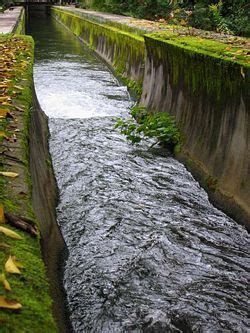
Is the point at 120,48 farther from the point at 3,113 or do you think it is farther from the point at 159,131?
the point at 3,113

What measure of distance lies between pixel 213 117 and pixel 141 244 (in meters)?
2.51

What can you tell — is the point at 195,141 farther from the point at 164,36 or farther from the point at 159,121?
the point at 164,36

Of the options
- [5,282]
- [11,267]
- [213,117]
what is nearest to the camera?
[5,282]

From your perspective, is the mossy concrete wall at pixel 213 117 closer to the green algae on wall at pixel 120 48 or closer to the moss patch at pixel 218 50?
the moss patch at pixel 218 50

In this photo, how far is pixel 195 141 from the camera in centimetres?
684

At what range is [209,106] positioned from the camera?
259 inches

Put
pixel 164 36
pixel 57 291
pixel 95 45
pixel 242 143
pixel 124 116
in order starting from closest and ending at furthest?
pixel 57 291
pixel 242 143
pixel 164 36
pixel 124 116
pixel 95 45

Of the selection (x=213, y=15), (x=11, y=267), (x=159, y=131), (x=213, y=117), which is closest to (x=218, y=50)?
(x=213, y=117)

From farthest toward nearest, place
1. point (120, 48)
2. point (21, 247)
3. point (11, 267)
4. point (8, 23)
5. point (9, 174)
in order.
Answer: point (8, 23), point (120, 48), point (9, 174), point (21, 247), point (11, 267)

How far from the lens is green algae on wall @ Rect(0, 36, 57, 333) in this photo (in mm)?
1882

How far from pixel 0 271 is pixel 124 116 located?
8.03 metres

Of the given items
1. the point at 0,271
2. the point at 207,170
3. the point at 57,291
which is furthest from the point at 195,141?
the point at 0,271

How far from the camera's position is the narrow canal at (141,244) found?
140 inches

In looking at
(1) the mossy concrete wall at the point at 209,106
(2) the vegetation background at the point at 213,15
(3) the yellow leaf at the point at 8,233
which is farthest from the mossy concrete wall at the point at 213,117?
(2) the vegetation background at the point at 213,15
